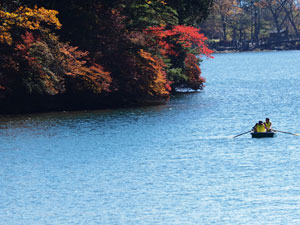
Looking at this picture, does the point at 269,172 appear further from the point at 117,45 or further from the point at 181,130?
the point at 117,45

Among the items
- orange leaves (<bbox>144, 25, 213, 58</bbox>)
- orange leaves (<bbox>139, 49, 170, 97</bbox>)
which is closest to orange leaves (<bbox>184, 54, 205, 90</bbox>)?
orange leaves (<bbox>144, 25, 213, 58</bbox>)

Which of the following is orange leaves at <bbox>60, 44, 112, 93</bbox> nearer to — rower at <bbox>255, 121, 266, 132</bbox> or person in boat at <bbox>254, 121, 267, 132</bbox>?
person in boat at <bbox>254, 121, 267, 132</bbox>

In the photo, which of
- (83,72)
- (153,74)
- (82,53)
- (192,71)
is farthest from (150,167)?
(192,71)

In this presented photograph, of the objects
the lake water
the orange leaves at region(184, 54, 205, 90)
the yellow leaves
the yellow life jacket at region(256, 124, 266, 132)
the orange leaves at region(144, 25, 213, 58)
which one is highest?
the yellow leaves

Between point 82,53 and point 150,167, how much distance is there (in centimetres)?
2190

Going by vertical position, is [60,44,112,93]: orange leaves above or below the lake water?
above

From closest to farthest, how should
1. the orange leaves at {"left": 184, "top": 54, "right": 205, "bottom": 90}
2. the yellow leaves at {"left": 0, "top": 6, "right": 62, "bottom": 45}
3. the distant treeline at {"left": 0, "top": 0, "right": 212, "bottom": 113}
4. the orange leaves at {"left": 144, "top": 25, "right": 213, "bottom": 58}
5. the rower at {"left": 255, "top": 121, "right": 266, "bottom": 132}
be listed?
1. the rower at {"left": 255, "top": 121, "right": 266, "bottom": 132}
2. the yellow leaves at {"left": 0, "top": 6, "right": 62, "bottom": 45}
3. the distant treeline at {"left": 0, "top": 0, "right": 212, "bottom": 113}
4. the orange leaves at {"left": 144, "top": 25, "right": 213, "bottom": 58}
5. the orange leaves at {"left": 184, "top": 54, "right": 205, "bottom": 90}

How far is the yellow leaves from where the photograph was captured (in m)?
57.4

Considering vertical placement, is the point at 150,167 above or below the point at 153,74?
below

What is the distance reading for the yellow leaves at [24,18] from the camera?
5738 cm

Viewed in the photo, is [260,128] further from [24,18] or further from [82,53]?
[24,18]

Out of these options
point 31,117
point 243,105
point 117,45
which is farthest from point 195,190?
point 243,105

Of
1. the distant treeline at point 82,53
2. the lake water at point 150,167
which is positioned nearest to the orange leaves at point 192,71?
the distant treeline at point 82,53

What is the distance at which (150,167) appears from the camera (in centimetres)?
4125
